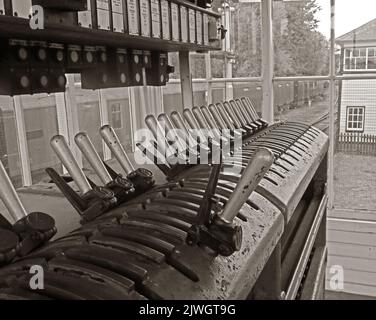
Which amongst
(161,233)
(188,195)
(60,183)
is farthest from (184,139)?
(161,233)

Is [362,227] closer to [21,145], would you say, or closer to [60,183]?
[21,145]

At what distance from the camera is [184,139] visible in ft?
4.77

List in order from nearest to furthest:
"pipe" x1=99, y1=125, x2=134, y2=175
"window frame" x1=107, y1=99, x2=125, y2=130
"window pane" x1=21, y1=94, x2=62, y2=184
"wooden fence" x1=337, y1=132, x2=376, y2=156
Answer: "pipe" x1=99, y1=125, x2=134, y2=175
"window pane" x1=21, y1=94, x2=62, y2=184
"window frame" x1=107, y1=99, x2=125, y2=130
"wooden fence" x1=337, y1=132, x2=376, y2=156

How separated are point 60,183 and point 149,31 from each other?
1.89 ft

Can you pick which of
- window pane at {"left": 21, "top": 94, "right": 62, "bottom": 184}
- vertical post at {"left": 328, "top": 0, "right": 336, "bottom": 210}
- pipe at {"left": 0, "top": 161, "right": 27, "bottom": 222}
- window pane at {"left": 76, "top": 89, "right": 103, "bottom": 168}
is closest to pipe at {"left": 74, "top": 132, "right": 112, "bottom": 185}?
pipe at {"left": 0, "top": 161, "right": 27, "bottom": 222}

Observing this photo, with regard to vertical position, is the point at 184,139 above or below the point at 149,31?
below

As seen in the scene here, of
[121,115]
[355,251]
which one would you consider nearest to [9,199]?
[121,115]

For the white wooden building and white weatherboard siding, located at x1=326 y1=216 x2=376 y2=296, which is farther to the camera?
white weatherboard siding, located at x1=326 y1=216 x2=376 y2=296

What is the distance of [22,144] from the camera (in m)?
2.98

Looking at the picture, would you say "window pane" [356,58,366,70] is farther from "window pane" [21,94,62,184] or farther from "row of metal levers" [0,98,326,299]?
"row of metal levers" [0,98,326,299]

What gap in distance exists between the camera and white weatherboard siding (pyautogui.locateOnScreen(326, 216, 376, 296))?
360 centimetres

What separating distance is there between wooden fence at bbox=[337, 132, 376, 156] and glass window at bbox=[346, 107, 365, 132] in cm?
6

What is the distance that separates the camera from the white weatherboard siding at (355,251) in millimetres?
3598

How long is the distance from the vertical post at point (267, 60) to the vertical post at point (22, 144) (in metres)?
1.95
